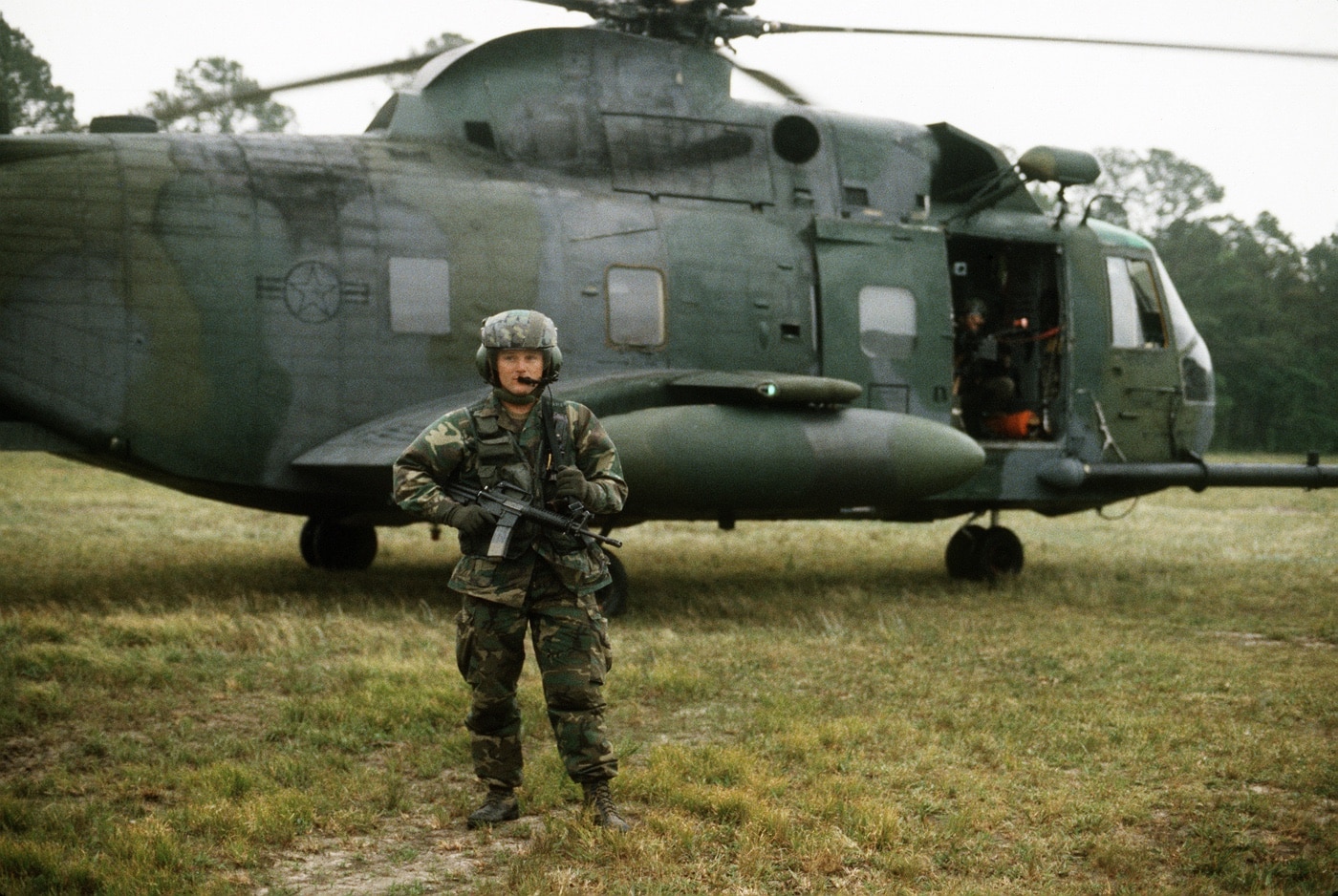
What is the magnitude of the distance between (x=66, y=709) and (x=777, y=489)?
4.59 meters

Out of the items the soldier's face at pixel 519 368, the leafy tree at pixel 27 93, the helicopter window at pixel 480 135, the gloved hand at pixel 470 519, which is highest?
the leafy tree at pixel 27 93

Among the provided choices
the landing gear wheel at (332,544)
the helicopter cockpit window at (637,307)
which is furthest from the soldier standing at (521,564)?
the landing gear wheel at (332,544)

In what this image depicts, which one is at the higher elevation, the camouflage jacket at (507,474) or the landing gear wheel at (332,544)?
the camouflage jacket at (507,474)

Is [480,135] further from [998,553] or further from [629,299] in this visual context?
[998,553]

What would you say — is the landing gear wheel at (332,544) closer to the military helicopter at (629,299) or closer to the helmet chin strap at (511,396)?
the military helicopter at (629,299)

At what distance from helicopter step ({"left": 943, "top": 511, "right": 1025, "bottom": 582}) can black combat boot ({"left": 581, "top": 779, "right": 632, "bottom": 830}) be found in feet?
23.9

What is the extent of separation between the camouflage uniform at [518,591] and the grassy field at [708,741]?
323mm

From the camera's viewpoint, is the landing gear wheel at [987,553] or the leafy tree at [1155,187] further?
the leafy tree at [1155,187]

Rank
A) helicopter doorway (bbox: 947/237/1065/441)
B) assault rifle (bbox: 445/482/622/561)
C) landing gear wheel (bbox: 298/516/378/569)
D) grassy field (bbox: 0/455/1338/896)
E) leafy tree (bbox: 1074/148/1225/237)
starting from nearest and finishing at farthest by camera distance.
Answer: grassy field (bbox: 0/455/1338/896) < assault rifle (bbox: 445/482/622/561) < landing gear wheel (bbox: 298/516/378/569) < helicopter doorway (bbox: 947/237/1065/441) < leafy tree (bbox: 1074/148/1225/237)

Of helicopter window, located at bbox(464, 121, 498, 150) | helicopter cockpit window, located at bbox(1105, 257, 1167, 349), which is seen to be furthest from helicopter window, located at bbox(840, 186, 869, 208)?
helicopter window, located at bbox(464, 121, 498, 150)

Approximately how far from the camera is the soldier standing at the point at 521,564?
4.48 metres

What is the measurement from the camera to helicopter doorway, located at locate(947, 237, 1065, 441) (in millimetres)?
10961

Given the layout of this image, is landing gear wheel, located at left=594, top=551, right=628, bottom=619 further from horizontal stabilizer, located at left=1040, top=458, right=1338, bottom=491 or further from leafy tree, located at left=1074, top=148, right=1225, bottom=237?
leafy tree, located at left=1074, top=148, right=1225, bottom=237

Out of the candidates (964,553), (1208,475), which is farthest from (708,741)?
(1208,475)
